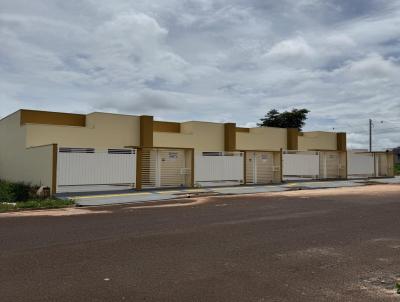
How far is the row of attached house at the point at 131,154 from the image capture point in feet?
68.9

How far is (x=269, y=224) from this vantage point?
422 inches

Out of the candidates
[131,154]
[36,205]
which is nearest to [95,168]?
[131,154]

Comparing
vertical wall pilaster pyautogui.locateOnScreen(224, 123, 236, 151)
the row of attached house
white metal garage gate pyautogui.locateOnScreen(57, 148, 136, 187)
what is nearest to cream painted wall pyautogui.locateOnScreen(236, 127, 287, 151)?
the row of attached house

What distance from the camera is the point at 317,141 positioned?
37312 millimetres

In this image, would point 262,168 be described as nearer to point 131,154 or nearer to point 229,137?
point 229,137

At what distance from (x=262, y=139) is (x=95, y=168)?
658 inches

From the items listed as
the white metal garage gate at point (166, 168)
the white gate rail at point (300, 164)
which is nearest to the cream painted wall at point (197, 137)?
the white metal garage gate at point (166, 168)

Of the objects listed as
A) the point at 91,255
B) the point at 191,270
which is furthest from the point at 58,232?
the point at 191,270

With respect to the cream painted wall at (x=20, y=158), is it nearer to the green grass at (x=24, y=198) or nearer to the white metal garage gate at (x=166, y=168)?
the green grass at (x=24, y=198)

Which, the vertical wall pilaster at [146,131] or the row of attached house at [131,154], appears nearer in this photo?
the row of attached house at [131,154]

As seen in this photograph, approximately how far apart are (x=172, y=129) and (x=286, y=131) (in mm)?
10590

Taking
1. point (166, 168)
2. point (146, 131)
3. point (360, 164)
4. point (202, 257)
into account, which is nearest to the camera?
point (202, 257)

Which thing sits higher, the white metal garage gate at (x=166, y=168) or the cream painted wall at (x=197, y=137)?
the cream painted wall at (x=197, y=137)

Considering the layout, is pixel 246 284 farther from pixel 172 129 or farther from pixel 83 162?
pixel 172 129
